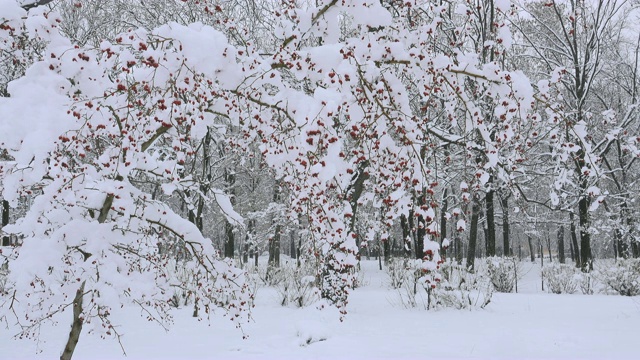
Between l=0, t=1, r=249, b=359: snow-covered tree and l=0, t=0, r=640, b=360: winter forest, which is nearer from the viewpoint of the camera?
l=0, t=1, r=249, b=359: snow-covered tree

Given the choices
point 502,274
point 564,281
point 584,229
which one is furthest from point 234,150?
point 584,229

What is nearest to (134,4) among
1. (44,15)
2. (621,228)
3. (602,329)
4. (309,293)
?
(309,293)

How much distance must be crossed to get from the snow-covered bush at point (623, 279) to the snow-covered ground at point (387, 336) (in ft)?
6.60

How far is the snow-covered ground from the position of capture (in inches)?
248

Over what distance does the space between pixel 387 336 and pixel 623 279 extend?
26.8 ft

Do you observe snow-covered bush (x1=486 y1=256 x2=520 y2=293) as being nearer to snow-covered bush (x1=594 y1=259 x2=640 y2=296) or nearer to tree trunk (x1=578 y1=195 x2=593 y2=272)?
snow-covered bush (x1=594 y1=259 x2=640 y2=296)

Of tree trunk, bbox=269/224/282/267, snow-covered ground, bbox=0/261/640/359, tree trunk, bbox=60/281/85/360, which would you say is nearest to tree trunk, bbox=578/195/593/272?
snow-covered ground, bbox=0/261/640/359

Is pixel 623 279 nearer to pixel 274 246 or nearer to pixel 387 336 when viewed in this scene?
pixel 387 336

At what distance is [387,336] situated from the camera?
7.25 m

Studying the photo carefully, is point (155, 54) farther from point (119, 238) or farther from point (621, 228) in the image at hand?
point (621, 228)

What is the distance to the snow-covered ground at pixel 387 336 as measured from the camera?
6.31 metres

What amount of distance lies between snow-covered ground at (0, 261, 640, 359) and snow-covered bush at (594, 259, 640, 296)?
2011 mm

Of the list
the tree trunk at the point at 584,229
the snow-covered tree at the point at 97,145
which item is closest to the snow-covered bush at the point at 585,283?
the tree trunk at the point at 584,229

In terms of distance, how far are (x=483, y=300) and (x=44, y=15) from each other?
9263 mm
